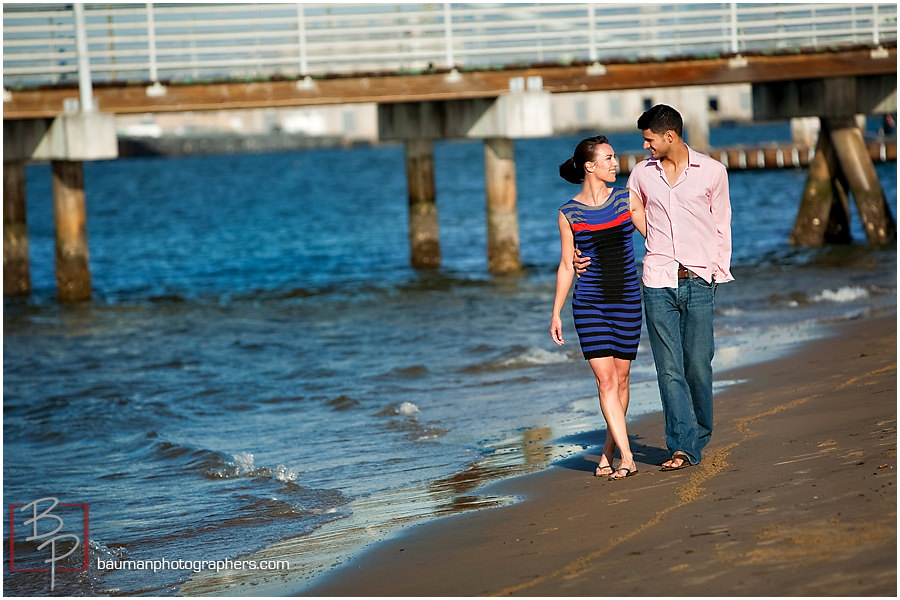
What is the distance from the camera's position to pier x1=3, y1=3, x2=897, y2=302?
17891 millimetres

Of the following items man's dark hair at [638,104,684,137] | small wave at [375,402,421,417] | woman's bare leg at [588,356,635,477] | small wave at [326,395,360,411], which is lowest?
small wave at [326,395,360,411]

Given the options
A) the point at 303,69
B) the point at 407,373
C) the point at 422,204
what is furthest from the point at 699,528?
the point at 422,204

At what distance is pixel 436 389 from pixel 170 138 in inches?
5567

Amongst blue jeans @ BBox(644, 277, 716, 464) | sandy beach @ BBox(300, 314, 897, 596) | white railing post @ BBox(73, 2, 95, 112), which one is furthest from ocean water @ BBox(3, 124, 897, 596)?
white railing post @ BBox(73, 2, 95, 112)

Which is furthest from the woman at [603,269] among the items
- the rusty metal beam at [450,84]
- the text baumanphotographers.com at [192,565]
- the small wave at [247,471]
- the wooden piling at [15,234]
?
the wooden piling at [15,234]

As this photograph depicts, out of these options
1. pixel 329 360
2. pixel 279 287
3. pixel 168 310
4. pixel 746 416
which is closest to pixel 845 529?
pixel 746 416

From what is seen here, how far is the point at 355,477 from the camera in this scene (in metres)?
Result: 7.21

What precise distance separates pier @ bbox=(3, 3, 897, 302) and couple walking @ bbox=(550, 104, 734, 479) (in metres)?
12.7

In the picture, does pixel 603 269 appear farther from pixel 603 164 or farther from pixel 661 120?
pixel 661 120

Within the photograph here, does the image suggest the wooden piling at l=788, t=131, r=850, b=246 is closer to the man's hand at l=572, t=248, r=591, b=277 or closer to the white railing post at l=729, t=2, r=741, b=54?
the white railing post at l=729, t=2, r=741, b=54

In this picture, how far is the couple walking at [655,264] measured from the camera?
555 cm

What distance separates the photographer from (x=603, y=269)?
567cm

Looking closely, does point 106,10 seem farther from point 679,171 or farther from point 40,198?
point 40,198

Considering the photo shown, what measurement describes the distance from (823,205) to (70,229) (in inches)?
514
